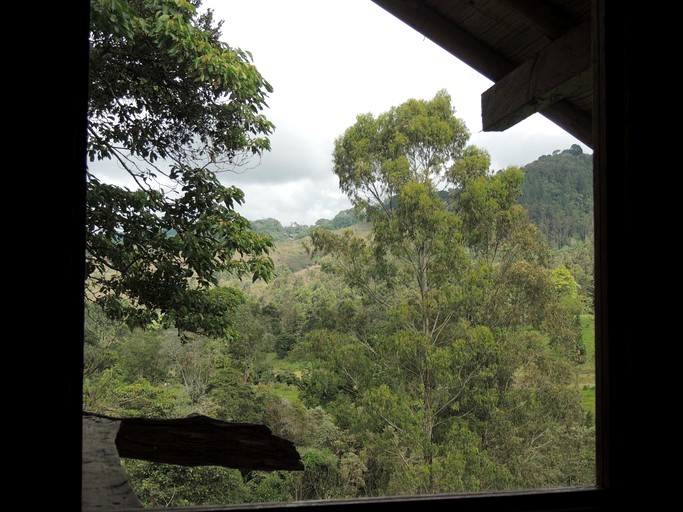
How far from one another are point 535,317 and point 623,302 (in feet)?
24.5

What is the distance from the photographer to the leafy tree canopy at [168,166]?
4.66 metres

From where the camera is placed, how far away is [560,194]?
9.41 metres

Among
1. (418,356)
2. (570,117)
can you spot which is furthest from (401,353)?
(570,117)

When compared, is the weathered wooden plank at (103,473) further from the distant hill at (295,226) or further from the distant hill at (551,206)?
the distant hill at (551,206)

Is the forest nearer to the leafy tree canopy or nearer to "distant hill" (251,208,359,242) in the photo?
"distant hill" (251,208,359,242)

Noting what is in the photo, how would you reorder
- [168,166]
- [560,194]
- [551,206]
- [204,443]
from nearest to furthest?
[204,443] → [168,166] → [551,206] → [560,194]

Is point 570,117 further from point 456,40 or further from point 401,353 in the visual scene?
point 401,353

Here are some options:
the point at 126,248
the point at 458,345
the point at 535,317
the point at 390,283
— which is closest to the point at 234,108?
the point at 126,248

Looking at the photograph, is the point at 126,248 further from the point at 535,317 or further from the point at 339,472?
the point at 535,317

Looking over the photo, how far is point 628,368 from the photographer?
67 centimetres

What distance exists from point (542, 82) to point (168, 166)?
401 cm

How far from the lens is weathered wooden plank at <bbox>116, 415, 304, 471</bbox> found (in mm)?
1125

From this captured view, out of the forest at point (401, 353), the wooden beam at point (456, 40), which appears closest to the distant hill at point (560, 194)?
the forest at point (401, 353)

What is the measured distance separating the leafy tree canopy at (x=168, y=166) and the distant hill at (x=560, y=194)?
451 cm
